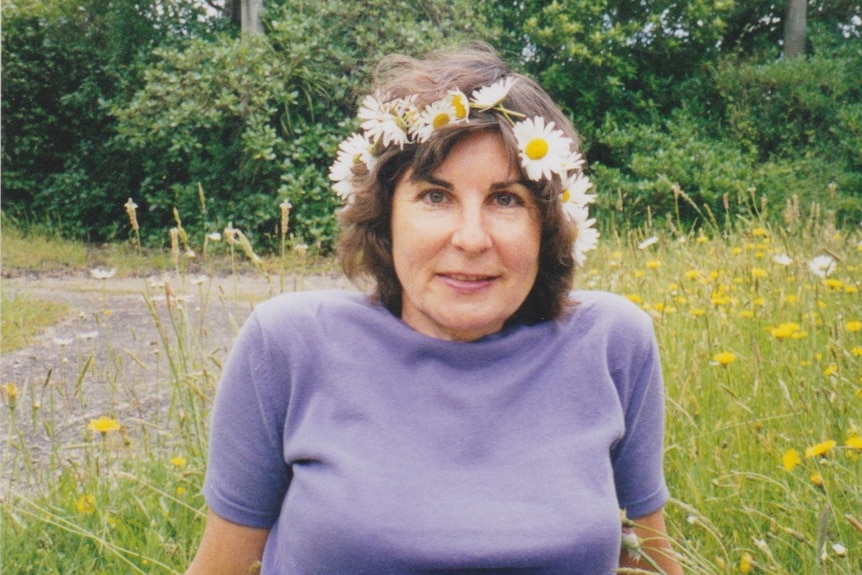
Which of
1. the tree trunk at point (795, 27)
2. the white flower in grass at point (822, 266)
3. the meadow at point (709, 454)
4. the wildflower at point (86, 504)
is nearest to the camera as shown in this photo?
the meadow at point (709, 454)

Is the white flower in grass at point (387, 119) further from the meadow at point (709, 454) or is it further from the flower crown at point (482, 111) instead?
the meadow at point (709, 454)

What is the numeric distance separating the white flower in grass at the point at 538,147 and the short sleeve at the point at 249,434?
0.51 meters

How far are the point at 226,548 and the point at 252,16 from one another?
8561 millimetres

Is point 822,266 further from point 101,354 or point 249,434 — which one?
point 101,354

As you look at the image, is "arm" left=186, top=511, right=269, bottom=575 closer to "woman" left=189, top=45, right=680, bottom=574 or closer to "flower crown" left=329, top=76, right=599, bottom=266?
"woman" left=189, top=45, right=680, bottom=574

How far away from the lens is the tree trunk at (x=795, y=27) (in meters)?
10.3

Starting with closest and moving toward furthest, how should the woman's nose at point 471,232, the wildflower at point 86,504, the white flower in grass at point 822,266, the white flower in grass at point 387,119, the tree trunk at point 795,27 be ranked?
the woman's nose at point 471,232 → the white flower in grass at point 387,119 → the wildflower at point 86,504 → the white flower in grass at point 822,266 → the tree trunk at point 795,27

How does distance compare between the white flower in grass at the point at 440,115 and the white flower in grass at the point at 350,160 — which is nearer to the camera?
the white flower in grass at the point at 440,115

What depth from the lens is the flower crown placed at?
1487mm

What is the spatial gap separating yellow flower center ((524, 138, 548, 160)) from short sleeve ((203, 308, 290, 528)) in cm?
52

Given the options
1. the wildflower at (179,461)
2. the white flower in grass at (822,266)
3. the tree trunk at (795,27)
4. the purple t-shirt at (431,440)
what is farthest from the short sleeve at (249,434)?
the tree trunk at (795,27)

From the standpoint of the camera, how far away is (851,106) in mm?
9211

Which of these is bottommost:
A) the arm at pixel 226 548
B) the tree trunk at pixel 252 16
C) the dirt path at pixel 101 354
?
the dirt path at pixel 101 354

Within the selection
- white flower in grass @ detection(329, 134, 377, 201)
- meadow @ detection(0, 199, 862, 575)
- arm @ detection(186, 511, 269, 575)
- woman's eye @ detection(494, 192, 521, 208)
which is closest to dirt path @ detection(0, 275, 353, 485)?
meadow @ detection(0, 199, 862, 575)
